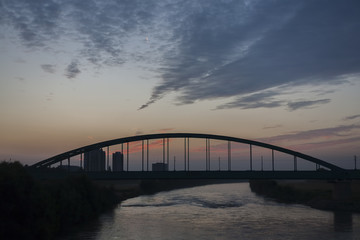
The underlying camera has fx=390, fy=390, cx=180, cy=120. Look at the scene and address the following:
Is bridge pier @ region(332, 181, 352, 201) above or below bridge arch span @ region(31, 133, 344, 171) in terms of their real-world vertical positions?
below

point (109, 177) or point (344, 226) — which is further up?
point (109, 177)

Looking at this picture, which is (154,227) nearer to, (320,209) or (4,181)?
(4,181)

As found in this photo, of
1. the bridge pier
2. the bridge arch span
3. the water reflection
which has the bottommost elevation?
the water reflection

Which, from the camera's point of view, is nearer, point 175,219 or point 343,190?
point 175,219

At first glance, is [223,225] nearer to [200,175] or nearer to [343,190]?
[200,175]

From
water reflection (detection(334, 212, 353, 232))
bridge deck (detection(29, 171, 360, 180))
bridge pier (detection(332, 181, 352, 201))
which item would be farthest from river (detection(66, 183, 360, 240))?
bridge pier (detection(332, 181, 352, 201))

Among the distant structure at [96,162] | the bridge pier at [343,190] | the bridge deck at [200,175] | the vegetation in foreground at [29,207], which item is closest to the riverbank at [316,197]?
the bridge pier at [343,190]

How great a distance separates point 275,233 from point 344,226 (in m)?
8.40

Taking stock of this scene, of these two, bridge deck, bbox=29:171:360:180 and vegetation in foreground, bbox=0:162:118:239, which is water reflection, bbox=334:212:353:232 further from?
vegetation in foreground, bbox=0:162:118:239

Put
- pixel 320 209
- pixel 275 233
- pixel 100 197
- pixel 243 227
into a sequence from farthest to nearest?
1. pixel 320 209
2. pixel 100 197
3. pixel 243 227
4. pixel 275 233

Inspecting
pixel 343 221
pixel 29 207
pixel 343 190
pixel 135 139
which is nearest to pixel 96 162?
pixel 135 139

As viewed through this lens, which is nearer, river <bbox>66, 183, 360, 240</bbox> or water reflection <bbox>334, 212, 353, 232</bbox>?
river <bbox>66, 183, 360, 240</bbox>

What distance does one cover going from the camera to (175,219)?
41031mm

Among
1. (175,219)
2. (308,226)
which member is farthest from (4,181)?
(308,226)
